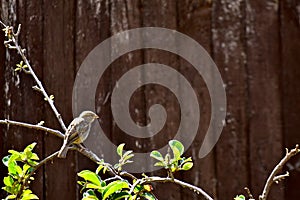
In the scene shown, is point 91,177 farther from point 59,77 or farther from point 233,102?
point 59,77

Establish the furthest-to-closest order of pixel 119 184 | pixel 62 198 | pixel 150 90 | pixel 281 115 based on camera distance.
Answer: pixel 62 198 < pixel 150 90 < pixel 281 115 < pixel 119 184

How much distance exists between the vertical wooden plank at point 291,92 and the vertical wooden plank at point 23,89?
2.51 ft

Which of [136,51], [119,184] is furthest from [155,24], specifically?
[119,184]

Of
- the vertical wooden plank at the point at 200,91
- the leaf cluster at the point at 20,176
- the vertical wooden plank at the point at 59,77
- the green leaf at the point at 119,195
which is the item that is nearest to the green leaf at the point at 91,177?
the green leaf at the point at 119,195

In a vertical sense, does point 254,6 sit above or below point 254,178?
above

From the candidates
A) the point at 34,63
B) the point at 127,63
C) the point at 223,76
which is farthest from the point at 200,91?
the point at 34,63

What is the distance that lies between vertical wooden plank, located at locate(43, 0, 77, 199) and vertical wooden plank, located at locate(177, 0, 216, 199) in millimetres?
372

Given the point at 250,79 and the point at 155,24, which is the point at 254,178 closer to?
the point at 250,79

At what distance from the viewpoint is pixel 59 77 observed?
1.98m

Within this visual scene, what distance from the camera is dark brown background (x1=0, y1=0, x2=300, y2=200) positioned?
1.70 meters

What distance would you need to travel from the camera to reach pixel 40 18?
203cm

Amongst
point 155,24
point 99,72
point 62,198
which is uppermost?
point 155,24

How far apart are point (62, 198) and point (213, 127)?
54cm

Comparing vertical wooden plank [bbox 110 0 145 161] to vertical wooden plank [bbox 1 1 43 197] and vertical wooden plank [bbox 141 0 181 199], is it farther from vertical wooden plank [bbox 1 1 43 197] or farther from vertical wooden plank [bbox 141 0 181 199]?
vertical wooden plank [bbox 1 1 43 197]
